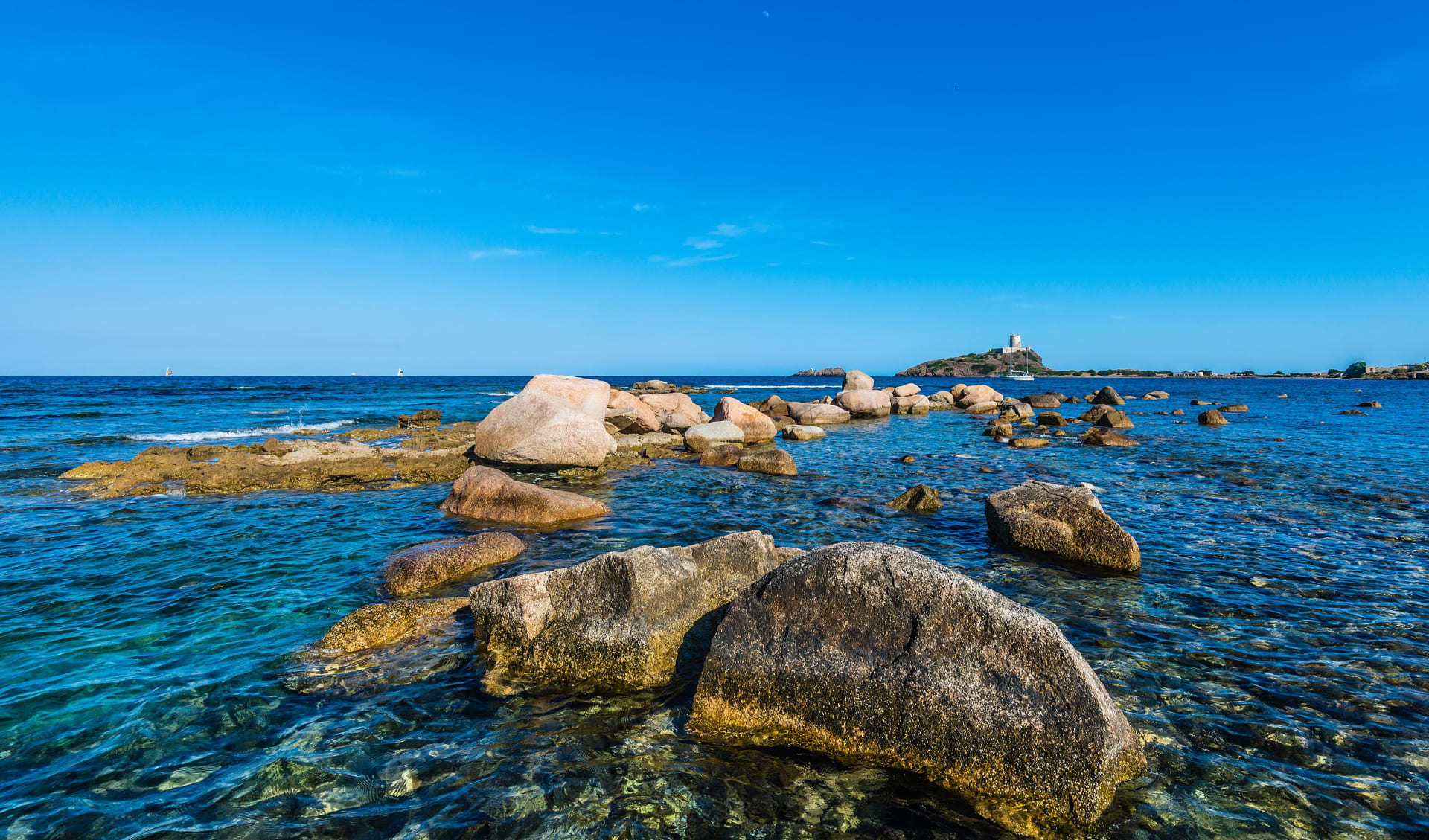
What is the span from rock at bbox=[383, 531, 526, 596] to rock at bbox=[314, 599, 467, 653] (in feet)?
3.45

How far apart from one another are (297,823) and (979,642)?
4712 mm

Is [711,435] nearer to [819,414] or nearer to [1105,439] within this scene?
[819,414]

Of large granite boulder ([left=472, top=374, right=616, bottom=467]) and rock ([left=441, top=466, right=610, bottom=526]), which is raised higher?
large granite boulder ([left=472, top=374, right=616, bottom=467])

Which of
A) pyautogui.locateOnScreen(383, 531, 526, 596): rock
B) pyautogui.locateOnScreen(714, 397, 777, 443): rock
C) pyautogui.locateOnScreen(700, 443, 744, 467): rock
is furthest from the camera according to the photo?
pyautogui.locateOnScreen(714, 397, 777, 443): rock

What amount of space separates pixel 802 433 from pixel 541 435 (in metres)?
13.4

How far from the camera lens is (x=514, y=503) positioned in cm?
1202

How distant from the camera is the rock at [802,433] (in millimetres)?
27531

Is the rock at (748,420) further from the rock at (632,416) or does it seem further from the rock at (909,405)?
the rock at (909,405)

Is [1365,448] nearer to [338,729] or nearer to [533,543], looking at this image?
[533,543]

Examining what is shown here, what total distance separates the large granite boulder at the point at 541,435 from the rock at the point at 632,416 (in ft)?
22.5

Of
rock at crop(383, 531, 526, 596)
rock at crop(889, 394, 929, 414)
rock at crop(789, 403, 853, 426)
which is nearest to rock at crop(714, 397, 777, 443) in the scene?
rock at crop(789, 403, 853, 426)

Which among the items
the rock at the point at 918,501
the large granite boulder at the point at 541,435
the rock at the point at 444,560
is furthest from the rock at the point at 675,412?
→ the rock at the point at 444,560

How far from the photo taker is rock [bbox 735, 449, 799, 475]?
1769 centimetres

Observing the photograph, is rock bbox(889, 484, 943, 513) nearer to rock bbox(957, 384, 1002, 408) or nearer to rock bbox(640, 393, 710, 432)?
rock bbox(640, 393, 710, 432)
